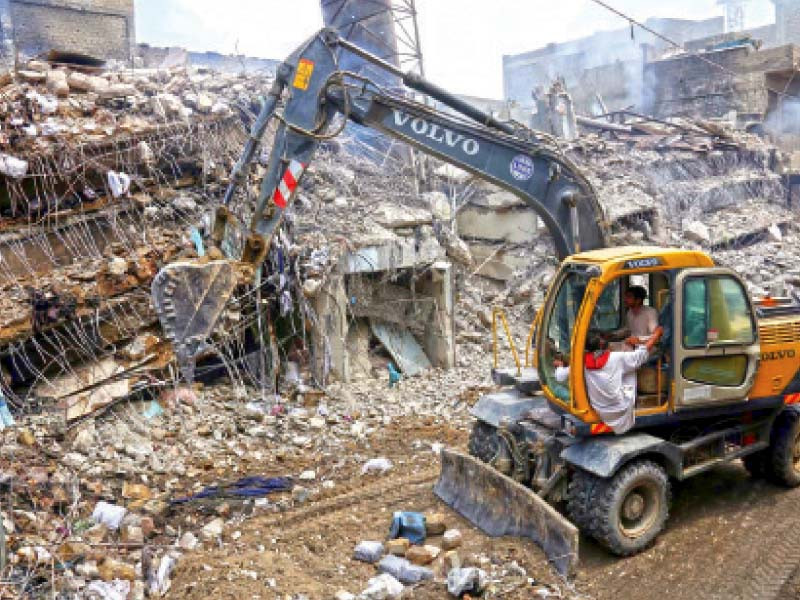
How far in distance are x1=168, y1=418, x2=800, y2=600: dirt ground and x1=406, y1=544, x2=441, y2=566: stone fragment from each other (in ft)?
0.37

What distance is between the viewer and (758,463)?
6312mm

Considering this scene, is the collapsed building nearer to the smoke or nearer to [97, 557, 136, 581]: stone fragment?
[97, 557, 136, 581]: stone fragment

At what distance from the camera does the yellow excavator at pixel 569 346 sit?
5.22m

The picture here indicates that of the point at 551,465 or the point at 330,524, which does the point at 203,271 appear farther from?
the point at 551,465

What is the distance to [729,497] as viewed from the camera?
618 centimetres

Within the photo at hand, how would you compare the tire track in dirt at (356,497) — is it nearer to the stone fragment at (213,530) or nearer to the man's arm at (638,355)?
the stone fragment at (213,530)

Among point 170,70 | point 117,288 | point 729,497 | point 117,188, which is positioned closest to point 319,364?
point 117,288

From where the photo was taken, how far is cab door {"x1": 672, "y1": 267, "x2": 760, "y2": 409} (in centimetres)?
533

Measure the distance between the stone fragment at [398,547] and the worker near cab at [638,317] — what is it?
2139mm

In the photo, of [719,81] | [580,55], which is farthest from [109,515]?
[580,55]

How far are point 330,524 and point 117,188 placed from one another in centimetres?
473

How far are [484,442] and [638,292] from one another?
1.72 metres

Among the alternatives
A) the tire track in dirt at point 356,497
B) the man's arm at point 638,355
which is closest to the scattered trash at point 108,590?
the tire track in dirt at point 356,497

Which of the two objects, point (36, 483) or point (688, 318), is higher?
point (688, 318)
